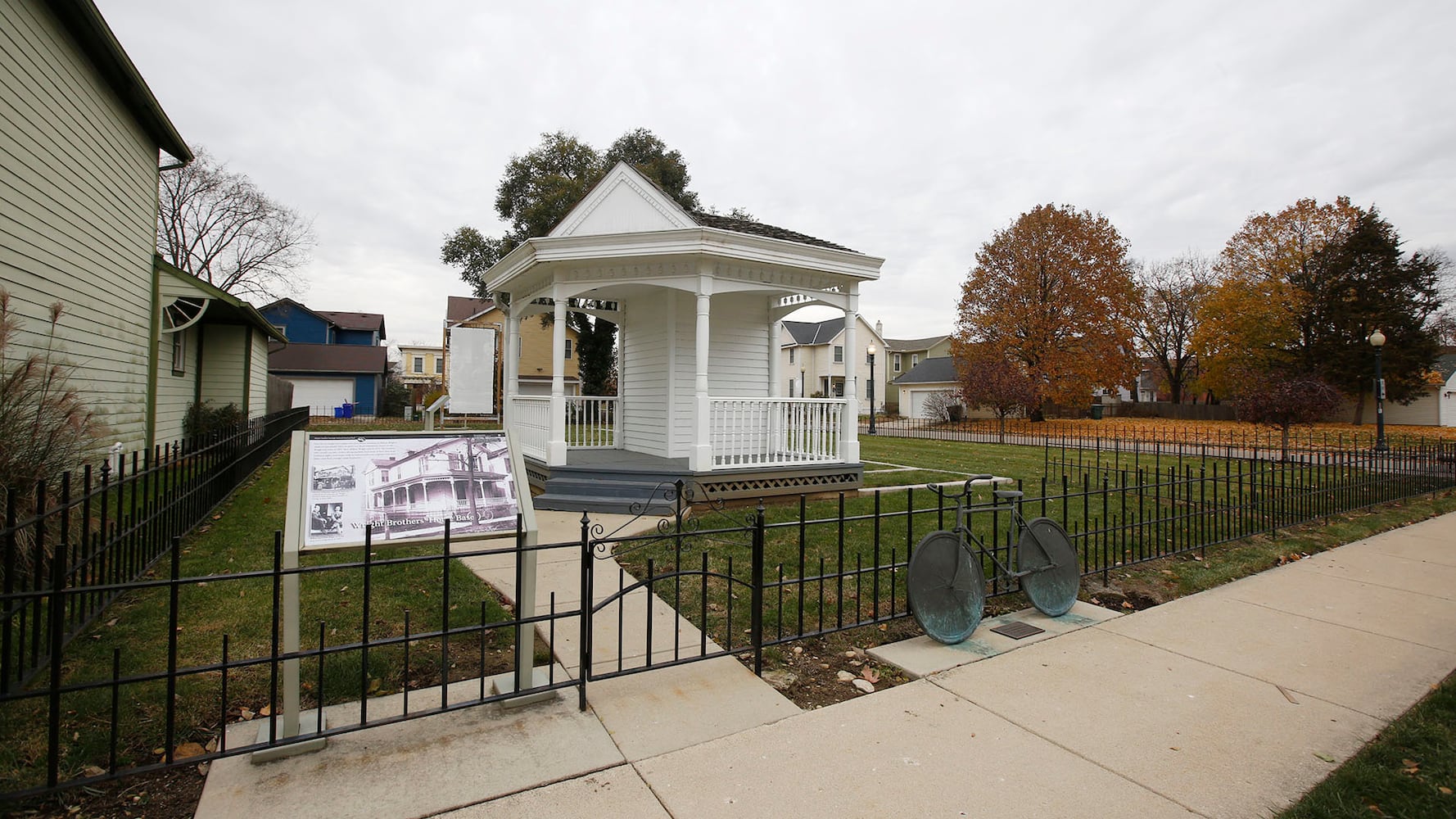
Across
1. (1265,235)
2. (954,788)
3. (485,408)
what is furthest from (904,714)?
(1265,235)

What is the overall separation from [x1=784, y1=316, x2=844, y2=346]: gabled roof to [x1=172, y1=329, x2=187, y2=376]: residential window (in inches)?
1606

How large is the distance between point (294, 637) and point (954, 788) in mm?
2896

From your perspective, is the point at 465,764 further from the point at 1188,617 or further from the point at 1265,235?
the point at 1265,235

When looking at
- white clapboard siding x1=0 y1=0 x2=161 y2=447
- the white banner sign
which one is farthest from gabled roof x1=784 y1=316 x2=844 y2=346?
white clapboard siding x1=0 y1=0 x2=161 y2=447

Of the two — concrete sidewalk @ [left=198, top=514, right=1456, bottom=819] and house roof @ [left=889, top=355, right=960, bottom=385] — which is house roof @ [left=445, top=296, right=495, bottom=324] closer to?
house roof @ [left=889, top=355, right=960, bottom=385]

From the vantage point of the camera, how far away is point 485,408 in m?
10.1

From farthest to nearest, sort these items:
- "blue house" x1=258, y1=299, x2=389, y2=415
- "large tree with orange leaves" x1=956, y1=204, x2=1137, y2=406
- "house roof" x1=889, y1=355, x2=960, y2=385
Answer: "house roof" x1=889, y1=355, x2=960, y2=385 < "blue house" x1=258, y1=299, x2=389, y2=415 < "large tree with orange leaves" x1=956, y1=204, x2=1137, y2=406

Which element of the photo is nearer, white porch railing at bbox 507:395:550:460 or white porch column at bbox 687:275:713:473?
white porch column at bbox 687:275:713:473

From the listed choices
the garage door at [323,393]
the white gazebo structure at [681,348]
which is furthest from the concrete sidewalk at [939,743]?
the garage door at [323,393]

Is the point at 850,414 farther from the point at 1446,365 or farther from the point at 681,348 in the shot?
the point at 1446,365

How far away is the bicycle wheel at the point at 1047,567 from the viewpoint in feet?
15.4

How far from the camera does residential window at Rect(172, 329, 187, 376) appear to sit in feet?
43.9

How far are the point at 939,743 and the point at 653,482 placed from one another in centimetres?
626

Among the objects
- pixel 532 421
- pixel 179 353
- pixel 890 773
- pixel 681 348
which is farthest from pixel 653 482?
pixel 179 353
